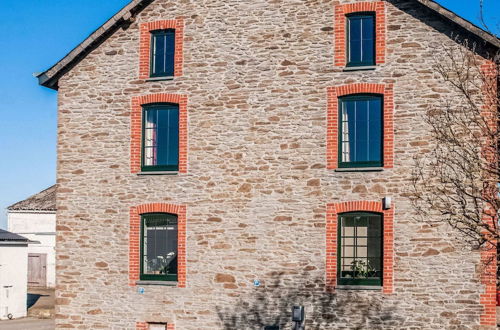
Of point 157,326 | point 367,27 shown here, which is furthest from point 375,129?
point 157,326

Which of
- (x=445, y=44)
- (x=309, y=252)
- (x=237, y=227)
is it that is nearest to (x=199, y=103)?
(x=237, y=227)

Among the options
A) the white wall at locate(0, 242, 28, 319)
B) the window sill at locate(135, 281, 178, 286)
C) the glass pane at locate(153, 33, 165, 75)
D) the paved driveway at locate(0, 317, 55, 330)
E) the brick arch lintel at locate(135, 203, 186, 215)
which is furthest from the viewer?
the white wall at locate(0, 242, 28, 319)

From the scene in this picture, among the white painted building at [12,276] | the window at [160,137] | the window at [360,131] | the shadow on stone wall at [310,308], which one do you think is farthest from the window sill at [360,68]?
the white painted building at [12,276]

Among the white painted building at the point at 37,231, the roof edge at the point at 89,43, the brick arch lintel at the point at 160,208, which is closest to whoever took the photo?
the brick arch lintel at the point at 160,208

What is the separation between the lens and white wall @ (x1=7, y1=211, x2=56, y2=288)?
1535 inches

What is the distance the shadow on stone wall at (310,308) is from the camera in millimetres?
17625

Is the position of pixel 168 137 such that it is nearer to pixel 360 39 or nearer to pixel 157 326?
pixel 157 326

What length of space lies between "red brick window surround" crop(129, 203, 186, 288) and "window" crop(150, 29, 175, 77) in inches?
142

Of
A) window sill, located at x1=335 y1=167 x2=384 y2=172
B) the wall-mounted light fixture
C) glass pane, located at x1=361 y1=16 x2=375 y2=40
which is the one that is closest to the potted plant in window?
the wall-mounted light fixture

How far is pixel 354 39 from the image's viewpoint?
18656mm

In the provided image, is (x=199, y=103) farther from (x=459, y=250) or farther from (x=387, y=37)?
(x=459, y=250)

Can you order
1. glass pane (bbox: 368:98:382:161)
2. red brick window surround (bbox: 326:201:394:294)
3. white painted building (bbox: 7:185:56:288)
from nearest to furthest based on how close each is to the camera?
red brick window surround (bbox: 326:201:394:294) → glass pane (bbox: 368:98:382:161) → white painted building (bbox: 7:185:56:288)

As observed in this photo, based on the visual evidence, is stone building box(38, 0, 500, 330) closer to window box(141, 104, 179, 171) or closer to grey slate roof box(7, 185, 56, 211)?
window box(141, 104, 179, 171)

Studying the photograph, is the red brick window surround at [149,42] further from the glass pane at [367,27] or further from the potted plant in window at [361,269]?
the potted plant in window at [361,269]
